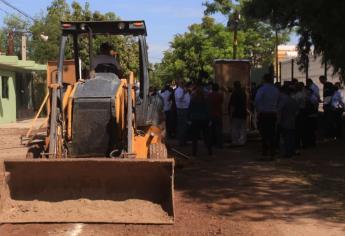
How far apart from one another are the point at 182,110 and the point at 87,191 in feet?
34.2

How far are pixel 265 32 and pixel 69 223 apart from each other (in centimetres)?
4937

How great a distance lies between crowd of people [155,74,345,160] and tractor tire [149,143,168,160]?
5.20 meters

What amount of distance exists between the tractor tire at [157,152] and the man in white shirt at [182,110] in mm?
8312

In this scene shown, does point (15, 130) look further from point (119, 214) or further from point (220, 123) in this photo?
point (119, 214)

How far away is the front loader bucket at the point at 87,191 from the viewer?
7480 millimetres

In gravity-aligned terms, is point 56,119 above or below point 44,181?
above

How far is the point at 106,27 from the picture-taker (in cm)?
965

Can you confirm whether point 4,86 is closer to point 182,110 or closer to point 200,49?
point 182,110

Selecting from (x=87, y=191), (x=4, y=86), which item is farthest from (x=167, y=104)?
(x=4, y=86)

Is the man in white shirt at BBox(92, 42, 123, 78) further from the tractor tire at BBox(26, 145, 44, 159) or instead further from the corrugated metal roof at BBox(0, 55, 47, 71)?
the corrugated metal roof at BBox(0, 55, 47, 71)

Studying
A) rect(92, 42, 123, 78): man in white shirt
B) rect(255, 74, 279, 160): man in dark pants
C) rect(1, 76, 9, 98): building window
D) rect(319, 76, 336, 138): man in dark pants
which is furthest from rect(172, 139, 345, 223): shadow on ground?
rect(1, 76, 9, 98): building window

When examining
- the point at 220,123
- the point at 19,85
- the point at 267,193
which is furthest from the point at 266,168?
the point at 19,85

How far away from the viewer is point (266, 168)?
1234 cm

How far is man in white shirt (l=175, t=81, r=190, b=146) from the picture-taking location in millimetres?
17375
